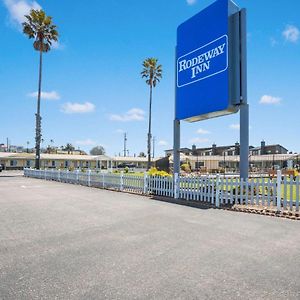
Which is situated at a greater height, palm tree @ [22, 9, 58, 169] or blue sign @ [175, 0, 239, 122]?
palm tree @ [22, 9, 58, 169]

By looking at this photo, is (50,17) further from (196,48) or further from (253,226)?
(253,226)

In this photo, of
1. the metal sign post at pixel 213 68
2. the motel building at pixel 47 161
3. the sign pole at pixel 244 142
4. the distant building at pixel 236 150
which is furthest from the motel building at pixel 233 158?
the sign pole at pixel 244 142

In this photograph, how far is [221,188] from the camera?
450 inches

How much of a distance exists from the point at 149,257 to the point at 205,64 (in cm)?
1045

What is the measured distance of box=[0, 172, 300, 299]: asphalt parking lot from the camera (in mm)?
3820

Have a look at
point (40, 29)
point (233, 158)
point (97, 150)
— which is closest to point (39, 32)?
point (40, 29)

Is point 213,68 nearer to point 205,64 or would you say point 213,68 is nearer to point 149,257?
point 205,64

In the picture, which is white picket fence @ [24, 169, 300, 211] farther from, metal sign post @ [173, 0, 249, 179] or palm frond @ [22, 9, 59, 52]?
palm frond @ [22, 9, 59, 52]

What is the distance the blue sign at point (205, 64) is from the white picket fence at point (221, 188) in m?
3.18

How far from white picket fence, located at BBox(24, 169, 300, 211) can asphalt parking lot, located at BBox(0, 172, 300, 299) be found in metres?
1.64

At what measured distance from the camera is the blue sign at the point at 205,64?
490 inches

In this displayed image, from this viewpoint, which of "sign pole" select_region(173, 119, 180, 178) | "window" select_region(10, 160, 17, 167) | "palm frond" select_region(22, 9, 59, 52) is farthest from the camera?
"window" select_region(10, 160, 17, 167)

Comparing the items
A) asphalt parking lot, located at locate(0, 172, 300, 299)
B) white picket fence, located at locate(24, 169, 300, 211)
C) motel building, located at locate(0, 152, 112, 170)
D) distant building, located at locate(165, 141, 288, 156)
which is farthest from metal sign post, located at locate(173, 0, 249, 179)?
distant building, located at locate(165, 141, 288, 156)

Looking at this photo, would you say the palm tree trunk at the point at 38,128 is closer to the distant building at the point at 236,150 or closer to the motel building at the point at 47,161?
the motel building at the point at 47,161
